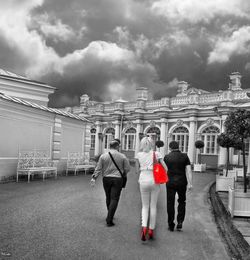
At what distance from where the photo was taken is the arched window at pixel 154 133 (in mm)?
29933

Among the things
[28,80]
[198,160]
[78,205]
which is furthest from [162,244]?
[198,160]

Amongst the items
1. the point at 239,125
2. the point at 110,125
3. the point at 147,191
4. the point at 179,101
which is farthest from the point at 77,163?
the point at 110,125

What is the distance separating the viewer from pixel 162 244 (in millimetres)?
5027

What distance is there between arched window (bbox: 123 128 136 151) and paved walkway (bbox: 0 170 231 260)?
23282mm

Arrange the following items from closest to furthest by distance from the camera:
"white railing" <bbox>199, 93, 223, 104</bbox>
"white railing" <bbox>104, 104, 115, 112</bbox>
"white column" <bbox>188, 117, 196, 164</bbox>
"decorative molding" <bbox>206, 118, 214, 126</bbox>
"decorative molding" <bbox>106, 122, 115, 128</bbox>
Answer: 1. "decorative molding" <bbox>206, 118, 214, 126</bbox>
2. "white railing" <bbox>199, 93, 223, 104</bbox>
3. "white column" <bbox>188, 117, 196, 164</bbox>
4. "decorative molding" <bbox>106, 122, 115, 128</bbox>
5. "white railing" <bbox>104, 104, 115, 112</bbox>

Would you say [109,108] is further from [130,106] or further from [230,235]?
[230,235]

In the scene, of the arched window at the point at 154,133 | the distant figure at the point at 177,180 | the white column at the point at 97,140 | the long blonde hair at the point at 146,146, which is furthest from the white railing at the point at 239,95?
the long blonde hair at the point at 146,146

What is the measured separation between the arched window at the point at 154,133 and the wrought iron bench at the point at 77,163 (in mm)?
12193

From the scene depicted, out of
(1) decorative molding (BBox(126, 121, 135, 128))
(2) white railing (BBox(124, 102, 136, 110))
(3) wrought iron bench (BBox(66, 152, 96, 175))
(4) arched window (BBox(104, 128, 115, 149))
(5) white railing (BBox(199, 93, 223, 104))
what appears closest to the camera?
(3) wrought iron bench (BBox(66, 152, 96, 175))

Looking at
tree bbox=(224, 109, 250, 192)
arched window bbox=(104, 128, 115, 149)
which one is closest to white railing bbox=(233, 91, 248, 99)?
arched window bbox=(104, 128, 115, 149)

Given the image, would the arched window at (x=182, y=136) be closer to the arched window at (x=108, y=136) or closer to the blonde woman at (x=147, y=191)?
the arched window at (x=108, y=136)

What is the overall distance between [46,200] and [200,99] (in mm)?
21360

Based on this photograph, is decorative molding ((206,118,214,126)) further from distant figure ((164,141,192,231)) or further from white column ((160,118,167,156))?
distant figure ((164,141,192,231))

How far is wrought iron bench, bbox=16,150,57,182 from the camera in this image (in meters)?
12.9
